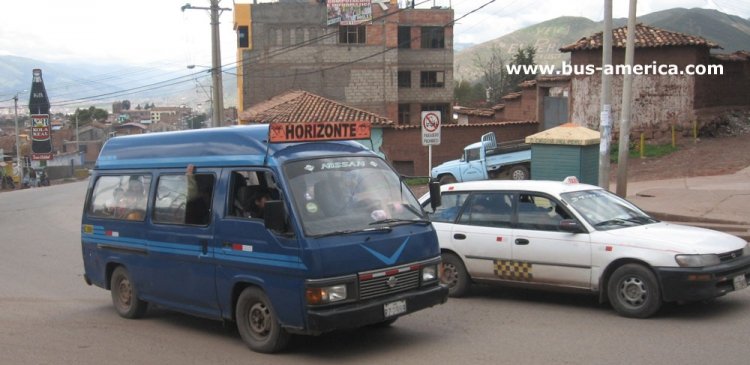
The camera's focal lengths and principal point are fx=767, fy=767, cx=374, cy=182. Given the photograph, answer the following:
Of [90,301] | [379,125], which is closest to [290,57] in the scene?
[379,125]

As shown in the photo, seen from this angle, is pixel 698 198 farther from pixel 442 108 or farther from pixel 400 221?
pixel 442 108

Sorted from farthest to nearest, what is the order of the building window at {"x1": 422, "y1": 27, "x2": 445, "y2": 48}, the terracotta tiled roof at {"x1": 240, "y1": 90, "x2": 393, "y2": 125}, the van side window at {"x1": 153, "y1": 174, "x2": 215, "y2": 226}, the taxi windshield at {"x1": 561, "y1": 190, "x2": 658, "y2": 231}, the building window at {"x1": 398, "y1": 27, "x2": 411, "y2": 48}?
the building window at {"x1": 422, "y1": 27, "x2": 445, "y2": 48}
the building window at {"x1": 398, "y1": 27, "x2": 411, "y2": 48}
the terracotta tiled roof at {"x1": 240, "y1": 90, "x2": 393, "y2": 125}
the taxi windshield at {"x1": 561, "y1": 190, "x2": 658, "y2": 231}
the van side window at {"x1": 153, "y1": 174, "x2": 215, "y2": 226}

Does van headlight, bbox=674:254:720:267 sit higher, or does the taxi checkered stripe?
van headlight, bbox=674:254:720:267

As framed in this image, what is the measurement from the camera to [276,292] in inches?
279

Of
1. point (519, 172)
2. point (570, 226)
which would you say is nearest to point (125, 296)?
point (570, 226)

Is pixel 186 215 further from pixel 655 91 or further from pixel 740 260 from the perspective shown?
pixel 655 91

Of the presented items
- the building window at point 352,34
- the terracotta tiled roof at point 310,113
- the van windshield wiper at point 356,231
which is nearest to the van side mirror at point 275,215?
the van windshield wiper at point 356,231

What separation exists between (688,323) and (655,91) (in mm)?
24474

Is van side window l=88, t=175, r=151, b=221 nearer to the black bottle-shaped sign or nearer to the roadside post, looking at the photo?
the roadside post

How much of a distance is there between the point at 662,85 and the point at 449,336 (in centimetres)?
2553

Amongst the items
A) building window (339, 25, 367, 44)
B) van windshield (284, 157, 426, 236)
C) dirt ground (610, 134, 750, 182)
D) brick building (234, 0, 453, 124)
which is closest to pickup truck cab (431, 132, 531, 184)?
dirt ground (610, 134, 750, 182)

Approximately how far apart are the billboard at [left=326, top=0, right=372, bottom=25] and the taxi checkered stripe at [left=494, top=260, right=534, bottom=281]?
2147 inches

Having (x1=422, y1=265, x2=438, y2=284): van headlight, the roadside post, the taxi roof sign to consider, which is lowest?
(x1=422, y1=265, x2=438, y2=284): van headlight

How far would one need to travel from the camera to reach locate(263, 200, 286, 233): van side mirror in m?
6.84
